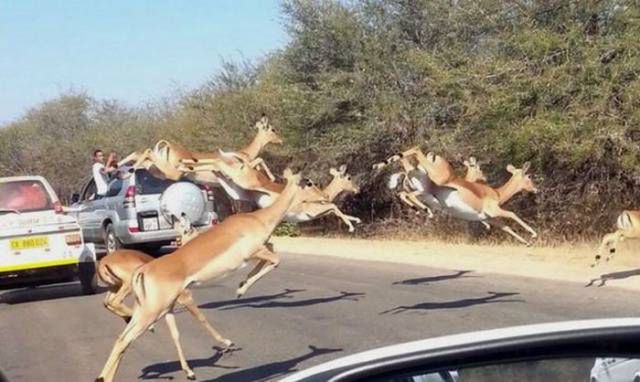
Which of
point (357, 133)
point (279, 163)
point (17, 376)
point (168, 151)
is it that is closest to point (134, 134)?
point (279, 163)

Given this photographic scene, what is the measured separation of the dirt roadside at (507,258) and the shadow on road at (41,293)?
6014 millimetres

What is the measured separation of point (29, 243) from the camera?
16.2m

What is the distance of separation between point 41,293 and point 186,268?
986 centimetres

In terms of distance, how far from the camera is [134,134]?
57.4 metres

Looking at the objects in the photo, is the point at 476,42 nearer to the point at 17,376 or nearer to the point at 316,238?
the point at 316,238

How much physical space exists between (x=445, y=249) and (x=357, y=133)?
265 inches

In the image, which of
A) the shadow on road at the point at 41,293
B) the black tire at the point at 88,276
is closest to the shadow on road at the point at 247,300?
the black tire at the point at 88,276

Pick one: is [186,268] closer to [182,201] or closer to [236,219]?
[236,219]

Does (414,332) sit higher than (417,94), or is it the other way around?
(417,94)

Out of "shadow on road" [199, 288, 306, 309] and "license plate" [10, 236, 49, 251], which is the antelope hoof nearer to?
"shadow on road" [199, 288, 306, 309]

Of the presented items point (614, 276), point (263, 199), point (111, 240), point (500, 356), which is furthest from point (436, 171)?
point (500, 356)

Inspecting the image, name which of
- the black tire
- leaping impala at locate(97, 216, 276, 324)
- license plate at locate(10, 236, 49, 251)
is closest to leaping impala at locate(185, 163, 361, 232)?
the black tire

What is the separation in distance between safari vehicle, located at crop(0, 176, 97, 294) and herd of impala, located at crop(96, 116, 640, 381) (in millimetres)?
1587

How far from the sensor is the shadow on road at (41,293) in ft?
57.7
